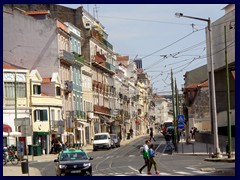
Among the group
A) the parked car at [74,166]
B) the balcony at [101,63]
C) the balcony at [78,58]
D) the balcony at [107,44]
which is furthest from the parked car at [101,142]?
the balcony at [107,44]

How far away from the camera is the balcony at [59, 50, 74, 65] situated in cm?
7950

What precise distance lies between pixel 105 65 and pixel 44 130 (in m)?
39.8

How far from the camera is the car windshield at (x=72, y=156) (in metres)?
32.4

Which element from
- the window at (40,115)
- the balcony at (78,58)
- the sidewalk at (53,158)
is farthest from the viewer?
the balcony at (78,58)

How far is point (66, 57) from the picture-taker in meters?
81.2

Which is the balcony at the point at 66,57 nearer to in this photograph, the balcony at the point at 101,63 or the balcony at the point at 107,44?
the balcony at the point at 101,63

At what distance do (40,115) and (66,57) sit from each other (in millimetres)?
12961

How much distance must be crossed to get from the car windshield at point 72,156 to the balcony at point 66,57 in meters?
46.8

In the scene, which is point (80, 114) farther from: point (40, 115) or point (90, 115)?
point (40, 115)

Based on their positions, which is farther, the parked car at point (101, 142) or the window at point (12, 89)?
the parked car at point (101, 142)

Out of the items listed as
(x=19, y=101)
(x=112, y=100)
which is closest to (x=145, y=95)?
(x=112, y=100)

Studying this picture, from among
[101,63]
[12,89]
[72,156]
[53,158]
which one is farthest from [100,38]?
[72,156]
